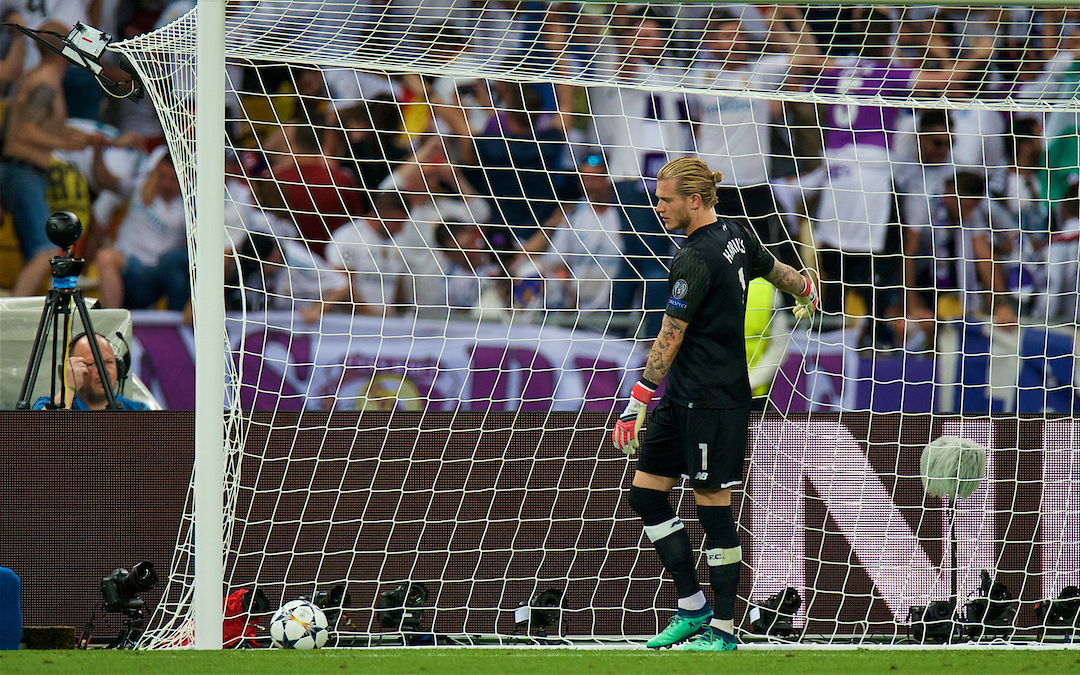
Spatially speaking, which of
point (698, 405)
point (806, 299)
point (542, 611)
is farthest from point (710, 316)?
point (542, 611)

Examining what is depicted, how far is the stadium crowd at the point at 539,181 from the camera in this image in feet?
21.6

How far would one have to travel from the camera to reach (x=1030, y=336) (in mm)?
6883

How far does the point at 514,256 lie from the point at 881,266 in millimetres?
2532

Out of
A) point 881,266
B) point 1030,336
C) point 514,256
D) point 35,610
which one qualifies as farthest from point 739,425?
point 1030,336

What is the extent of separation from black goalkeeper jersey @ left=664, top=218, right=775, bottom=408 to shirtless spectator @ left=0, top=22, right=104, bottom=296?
17.1 feet

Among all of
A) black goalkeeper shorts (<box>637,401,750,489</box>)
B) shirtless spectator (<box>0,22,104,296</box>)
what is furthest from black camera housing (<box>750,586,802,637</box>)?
shirtless spectator (<box>0,22,104,296</box>)

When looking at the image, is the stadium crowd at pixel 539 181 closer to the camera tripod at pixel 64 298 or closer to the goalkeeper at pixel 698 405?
the camera tripod at pixel 64 298

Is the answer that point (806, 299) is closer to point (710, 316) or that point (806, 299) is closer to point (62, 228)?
point (710, 316)

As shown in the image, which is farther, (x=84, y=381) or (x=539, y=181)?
(x=539, y=181)

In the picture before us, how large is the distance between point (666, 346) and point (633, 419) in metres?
0.27

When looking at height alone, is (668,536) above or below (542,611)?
above

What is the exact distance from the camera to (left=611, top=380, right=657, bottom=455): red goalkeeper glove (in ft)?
10.6

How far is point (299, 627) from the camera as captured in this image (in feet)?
12.0

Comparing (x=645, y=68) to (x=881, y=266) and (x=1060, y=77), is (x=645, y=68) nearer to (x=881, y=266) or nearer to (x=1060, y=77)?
(x=881, y=266)
